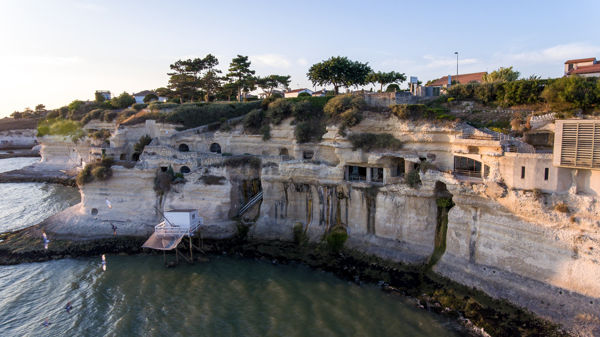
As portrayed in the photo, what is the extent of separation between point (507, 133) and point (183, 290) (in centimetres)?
2469

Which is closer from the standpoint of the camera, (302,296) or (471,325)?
(471,325)

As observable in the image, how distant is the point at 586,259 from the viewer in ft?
61.9

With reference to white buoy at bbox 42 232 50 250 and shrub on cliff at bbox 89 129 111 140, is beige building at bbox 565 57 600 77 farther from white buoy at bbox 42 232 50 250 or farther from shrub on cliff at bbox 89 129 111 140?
shrub on cliff at bbox 89 129 111 140

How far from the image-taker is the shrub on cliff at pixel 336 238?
28472 millimetres

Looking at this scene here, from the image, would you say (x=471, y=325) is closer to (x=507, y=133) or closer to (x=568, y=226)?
(x=568, y=226)

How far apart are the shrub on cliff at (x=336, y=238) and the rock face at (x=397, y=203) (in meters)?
0.52

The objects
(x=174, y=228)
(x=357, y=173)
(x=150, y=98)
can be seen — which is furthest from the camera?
(x=150, y=98)

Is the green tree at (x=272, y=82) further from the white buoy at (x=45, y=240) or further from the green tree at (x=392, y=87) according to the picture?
the white buoy at (x=45, y=240)

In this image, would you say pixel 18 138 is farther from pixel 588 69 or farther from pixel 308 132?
pixel 588 69

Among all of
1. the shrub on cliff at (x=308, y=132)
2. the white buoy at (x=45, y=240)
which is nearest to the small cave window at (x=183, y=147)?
the shrub on cliff at (x=308, y=132)

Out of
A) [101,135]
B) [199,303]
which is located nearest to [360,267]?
[199,303]

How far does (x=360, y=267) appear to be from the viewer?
25.7m

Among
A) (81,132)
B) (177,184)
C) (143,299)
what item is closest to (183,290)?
(143,299)

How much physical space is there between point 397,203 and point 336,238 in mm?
5543
